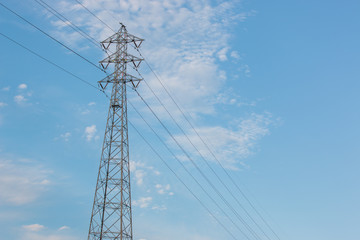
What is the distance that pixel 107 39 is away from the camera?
46.8 metres

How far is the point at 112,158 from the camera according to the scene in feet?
135

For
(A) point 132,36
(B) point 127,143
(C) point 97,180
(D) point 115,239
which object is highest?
(A) point 132,36

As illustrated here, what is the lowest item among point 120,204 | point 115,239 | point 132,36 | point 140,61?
point 115,239

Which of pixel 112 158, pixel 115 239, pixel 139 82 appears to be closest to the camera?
pixel 115 239

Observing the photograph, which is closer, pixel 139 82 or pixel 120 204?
pixel 120 204

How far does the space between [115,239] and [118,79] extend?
56.1ft

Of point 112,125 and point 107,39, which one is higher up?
point 107,39

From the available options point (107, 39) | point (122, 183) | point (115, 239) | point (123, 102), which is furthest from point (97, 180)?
point (107, 39)

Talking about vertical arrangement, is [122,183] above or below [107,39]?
below

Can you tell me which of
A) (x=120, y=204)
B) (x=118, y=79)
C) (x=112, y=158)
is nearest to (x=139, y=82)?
(x=118, y=79)

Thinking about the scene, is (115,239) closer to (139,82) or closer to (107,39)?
(139,82)

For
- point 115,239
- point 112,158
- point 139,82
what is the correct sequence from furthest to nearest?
point 139,82, point 112,158, point 115,239

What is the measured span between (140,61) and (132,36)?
3.27 metres

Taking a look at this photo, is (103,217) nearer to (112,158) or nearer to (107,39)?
(112,158)
